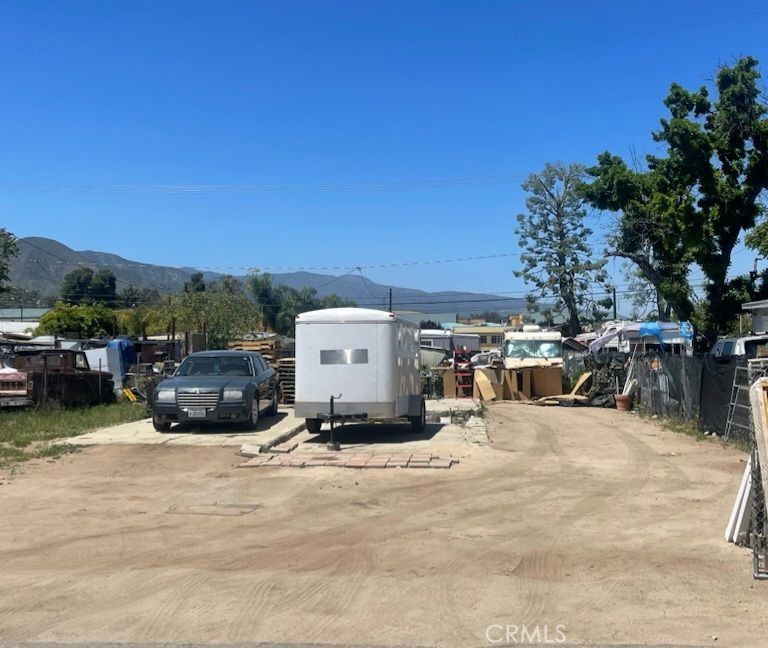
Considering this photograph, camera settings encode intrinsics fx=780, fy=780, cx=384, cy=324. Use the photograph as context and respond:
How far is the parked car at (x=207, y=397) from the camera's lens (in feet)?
49.4

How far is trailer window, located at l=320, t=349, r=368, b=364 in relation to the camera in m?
14.2

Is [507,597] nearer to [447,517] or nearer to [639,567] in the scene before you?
[639,567]

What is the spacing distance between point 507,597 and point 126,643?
2.63 meters

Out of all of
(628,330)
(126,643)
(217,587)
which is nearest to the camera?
(126,643)

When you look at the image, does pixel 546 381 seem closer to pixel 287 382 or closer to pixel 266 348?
pixel 287 382

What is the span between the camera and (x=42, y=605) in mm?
5512

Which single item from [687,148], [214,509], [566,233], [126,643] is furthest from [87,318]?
[126,643]

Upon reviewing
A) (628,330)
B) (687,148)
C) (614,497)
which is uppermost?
(687,148)

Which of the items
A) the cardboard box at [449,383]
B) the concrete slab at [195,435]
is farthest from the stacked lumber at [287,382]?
the cardboard box at [449,383]

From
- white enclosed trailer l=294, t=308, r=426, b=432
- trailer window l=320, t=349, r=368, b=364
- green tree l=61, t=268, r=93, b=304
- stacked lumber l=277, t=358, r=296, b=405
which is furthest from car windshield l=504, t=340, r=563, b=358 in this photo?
green tree l=61, t=268, r=93, b=304

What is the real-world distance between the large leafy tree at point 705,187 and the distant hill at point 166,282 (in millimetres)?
53622

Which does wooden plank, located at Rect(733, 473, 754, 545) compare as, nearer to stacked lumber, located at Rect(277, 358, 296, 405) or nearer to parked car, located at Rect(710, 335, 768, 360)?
parked car, located at Rect(710, 335, 768, 360)

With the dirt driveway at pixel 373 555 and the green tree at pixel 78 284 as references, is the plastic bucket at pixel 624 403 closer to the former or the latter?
the dirt driveway at pixel 373 555

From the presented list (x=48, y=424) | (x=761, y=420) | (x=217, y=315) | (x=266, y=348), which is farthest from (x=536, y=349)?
(x=761, y=420)
